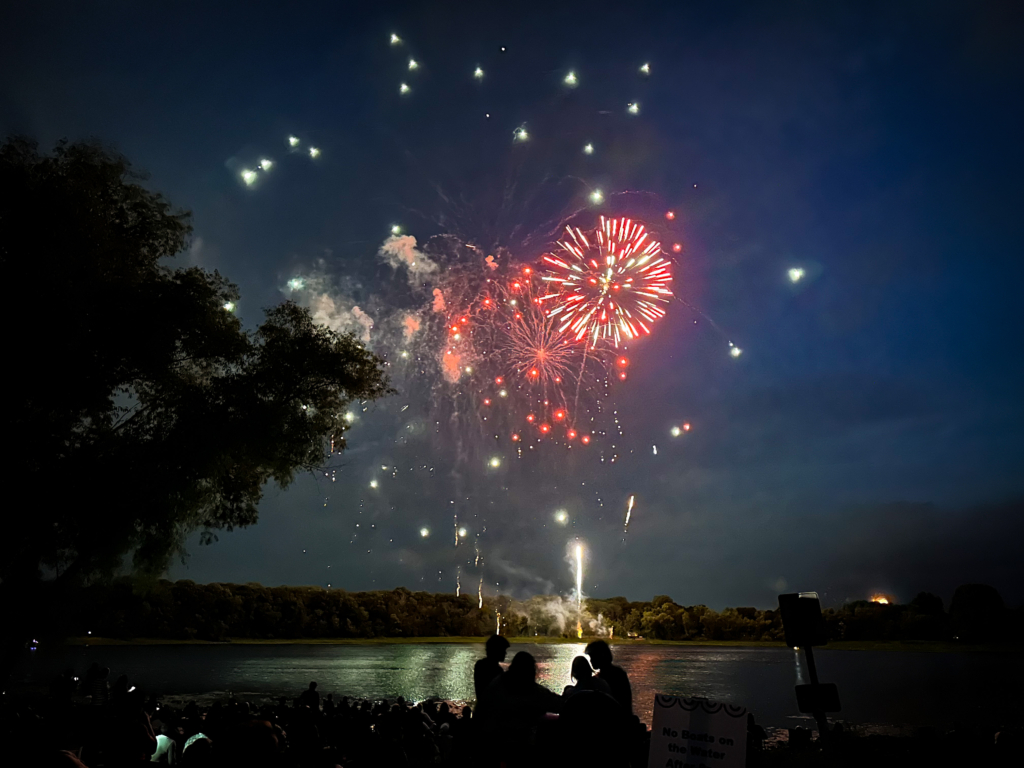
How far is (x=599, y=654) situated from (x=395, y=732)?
6.35 metres

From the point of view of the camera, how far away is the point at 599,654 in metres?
8.09

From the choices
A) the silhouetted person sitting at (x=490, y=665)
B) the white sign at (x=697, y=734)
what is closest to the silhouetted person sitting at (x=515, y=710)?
the silhouetted person sitting at (x=490, y=665)

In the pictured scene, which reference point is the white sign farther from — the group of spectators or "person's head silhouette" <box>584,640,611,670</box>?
"person's head silhouette" <box>584,640,611,670</box>

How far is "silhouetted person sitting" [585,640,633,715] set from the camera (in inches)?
299

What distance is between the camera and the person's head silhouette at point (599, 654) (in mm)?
7891

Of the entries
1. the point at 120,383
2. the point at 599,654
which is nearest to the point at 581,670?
the point at 599,654

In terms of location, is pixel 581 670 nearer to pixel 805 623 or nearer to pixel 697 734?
pixel 697 734

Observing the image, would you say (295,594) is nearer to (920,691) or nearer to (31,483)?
(920,691)

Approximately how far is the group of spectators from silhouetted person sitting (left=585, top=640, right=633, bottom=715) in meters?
0.01

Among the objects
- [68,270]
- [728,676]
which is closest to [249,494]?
[68,270]

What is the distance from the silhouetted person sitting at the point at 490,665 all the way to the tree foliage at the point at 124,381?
15.0 meters

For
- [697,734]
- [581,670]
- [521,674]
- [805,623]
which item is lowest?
[697,734]

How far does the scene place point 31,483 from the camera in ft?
58.4

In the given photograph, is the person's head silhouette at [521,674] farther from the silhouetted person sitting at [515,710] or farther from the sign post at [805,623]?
the sign post at [805,623]
